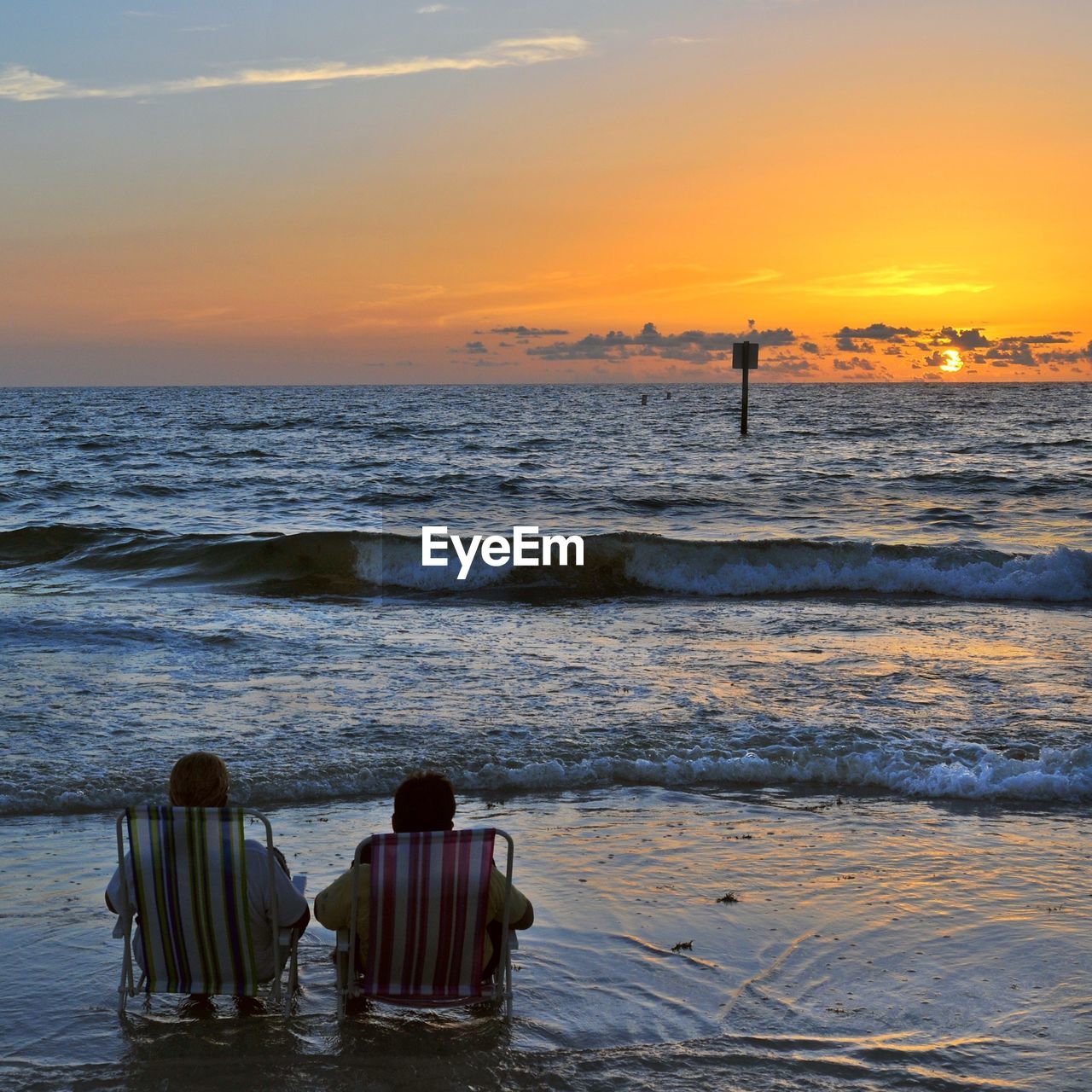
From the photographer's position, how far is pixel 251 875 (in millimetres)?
4141

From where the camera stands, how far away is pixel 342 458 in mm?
40219

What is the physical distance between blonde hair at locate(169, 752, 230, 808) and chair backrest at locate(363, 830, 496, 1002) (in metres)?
0.61

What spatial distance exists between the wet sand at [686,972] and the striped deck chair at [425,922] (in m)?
0.22

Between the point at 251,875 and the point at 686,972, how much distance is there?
1812mm

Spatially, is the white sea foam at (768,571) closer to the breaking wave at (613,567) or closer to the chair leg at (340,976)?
the breaking wave at (613,567)

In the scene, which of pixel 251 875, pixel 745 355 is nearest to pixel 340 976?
pixel 251 875

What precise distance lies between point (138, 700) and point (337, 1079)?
20.7 ft

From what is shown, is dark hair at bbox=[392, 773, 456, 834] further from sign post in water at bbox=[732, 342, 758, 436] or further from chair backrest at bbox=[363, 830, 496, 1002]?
sign post in water at bbox=[732, 342, 758, 436]

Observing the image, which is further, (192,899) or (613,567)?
(613,567)

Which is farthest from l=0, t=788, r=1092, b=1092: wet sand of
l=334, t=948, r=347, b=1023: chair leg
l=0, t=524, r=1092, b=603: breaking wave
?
l=0, t=524, r=1092, b=603: breaking wave

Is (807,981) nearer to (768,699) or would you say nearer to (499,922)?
(499,922)

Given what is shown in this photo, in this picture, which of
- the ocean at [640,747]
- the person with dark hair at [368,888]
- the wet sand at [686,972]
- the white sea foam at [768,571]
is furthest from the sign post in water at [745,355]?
the person with dark hair at [368,888]

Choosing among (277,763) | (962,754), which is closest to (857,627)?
(962,754)

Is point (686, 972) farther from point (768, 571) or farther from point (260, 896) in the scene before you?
point (768, 571)
